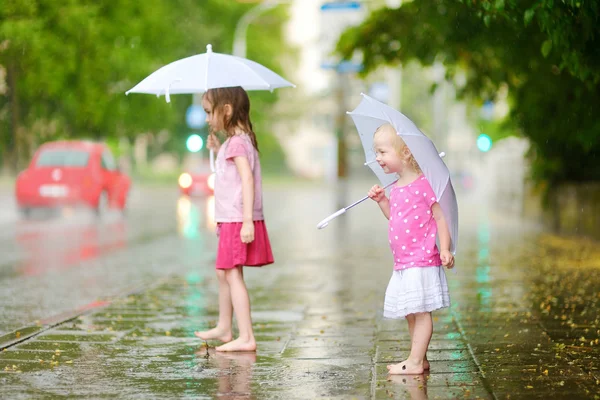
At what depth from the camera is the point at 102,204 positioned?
88.1 feet

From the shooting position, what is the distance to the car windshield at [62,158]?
88.1 feet

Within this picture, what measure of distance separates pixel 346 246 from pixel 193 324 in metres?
9.09

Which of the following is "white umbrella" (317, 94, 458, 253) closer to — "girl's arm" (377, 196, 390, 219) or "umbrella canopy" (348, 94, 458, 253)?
"umbrella canopy" (348, 94, 458, 253)

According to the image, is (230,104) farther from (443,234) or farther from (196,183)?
(196,183)

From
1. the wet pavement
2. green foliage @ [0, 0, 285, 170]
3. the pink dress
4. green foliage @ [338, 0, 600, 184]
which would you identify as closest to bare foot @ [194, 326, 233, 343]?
the wet pavement

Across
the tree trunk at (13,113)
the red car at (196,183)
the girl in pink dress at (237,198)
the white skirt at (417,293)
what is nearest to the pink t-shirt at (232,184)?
the girl in pink dress at (237,198)

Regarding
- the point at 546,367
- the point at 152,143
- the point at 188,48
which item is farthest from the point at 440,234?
the point at 152,143

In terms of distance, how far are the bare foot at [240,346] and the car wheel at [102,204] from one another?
771 inches

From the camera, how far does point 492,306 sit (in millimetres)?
9719

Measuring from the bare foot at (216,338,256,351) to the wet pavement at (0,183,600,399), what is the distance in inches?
3.4

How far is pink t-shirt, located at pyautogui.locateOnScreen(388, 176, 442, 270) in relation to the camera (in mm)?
6582

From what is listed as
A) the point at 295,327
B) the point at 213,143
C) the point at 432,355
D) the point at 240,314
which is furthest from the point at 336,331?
→ the point at 213,143

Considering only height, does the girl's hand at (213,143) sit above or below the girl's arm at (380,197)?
above

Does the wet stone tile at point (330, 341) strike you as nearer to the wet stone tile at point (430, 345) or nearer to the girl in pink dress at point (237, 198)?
the wet stone tile at point (430, 345)
